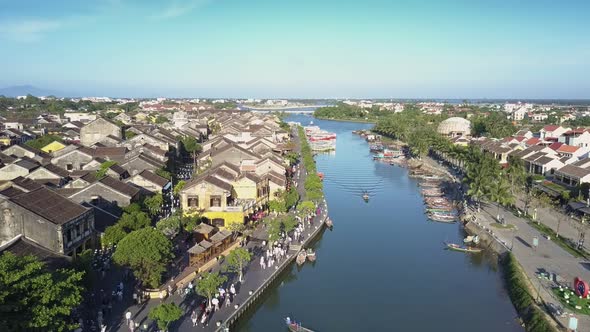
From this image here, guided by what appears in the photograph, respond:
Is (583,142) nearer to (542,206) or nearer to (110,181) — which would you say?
(542,206)

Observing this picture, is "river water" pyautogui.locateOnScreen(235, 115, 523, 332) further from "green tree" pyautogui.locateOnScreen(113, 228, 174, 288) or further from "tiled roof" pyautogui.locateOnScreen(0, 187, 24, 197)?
"tiled roof" pyautogui.locateOnScreen(0, 187, 24, 197)

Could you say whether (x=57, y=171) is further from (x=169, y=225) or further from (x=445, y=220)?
(x=445, y=220)

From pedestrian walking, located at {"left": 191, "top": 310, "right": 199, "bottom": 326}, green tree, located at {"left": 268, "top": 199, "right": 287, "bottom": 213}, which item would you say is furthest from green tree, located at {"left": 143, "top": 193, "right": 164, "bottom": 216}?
pedestrian walking, located at {"left": 191, "top": 310, "right": 199, "bottom": 326}

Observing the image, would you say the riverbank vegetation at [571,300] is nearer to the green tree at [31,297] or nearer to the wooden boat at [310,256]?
the wooden boat at [310,256]

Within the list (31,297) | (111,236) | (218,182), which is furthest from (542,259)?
(31,297)

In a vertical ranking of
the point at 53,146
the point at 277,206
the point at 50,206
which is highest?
the point at 50,206

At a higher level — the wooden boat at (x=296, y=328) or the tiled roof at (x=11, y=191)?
the tiled roof at (x=11, y=191)

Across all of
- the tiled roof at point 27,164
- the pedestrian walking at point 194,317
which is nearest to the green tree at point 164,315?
the pedestrian walking at point 194,317
